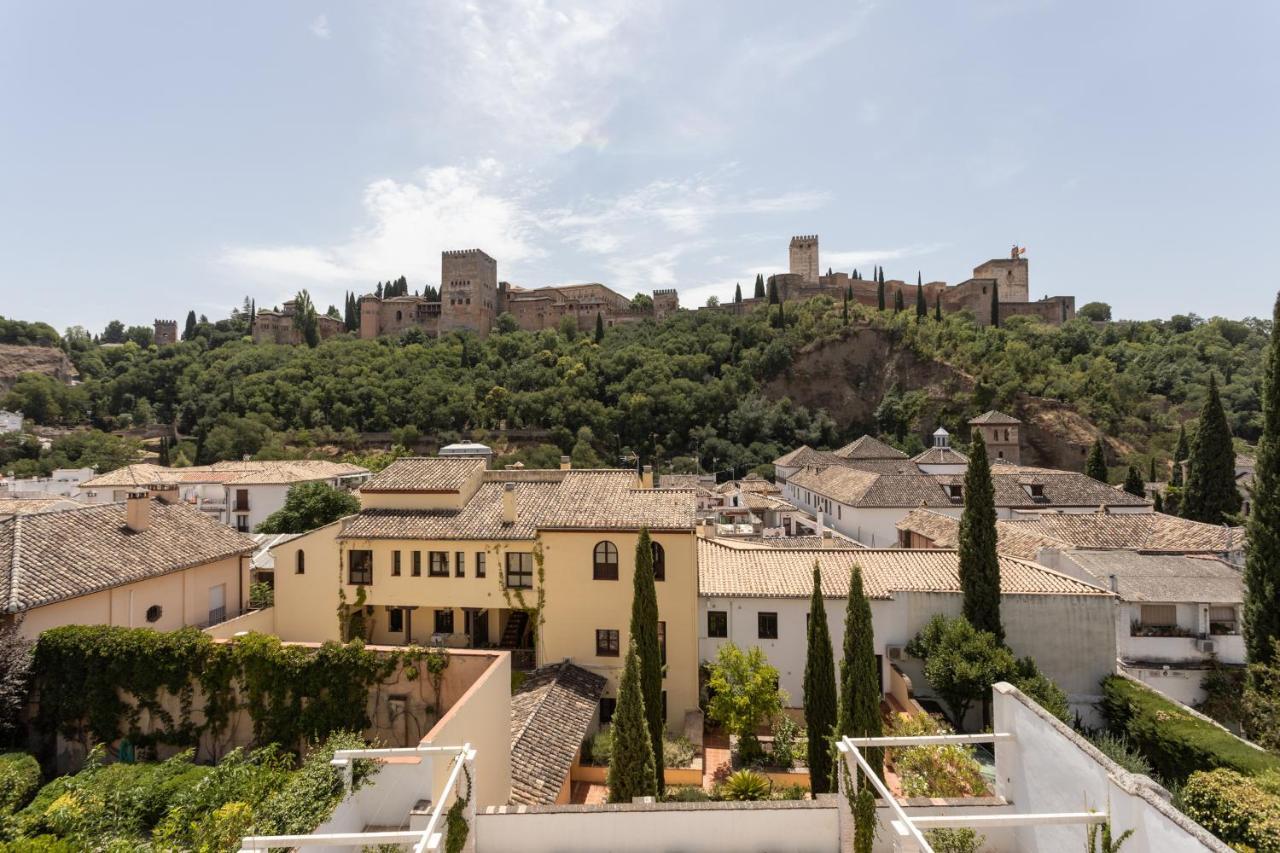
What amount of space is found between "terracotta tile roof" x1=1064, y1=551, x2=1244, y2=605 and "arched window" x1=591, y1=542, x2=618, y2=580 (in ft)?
47.6

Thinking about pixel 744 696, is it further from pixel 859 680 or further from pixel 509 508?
pixel 509 508

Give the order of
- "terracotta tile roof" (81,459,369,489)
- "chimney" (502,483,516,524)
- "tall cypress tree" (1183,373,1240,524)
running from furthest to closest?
1. "terracotta tile roof" (81,459,369,489)
2. "tall cypress tree" (1183,373,1240,524)
3. "chimney" (502,483,516,524)

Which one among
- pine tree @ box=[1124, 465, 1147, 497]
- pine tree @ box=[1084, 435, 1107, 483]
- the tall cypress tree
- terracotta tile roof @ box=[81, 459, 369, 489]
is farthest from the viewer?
pine tree @ box=[1084, 435, 1107, 483]

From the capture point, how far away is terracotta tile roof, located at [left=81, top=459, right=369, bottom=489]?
3925 centimetres

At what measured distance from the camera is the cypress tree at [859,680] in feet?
38.6

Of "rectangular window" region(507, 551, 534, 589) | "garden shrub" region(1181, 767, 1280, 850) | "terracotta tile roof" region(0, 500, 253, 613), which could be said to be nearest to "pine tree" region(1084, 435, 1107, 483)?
"garden shrub" region(1181, 767, 1280, 850)

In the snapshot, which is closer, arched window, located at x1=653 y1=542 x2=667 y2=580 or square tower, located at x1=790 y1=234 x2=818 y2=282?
arched window, located at x1=653 y1=542 x2=667 y2=580

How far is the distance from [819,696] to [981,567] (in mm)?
6186

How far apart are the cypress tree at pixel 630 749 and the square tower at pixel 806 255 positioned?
320 ft

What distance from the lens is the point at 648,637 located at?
14.0m

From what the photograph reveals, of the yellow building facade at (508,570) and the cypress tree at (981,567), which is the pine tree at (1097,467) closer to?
the cypress tree at (981,567)

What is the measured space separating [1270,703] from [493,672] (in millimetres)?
17186

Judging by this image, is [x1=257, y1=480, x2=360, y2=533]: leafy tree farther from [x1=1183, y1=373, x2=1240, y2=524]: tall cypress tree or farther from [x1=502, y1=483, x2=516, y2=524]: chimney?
[x1=1183, y1=373, x2=1240, y2=524]: tall cypress tree

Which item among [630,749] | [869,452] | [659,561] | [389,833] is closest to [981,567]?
[659,561]
